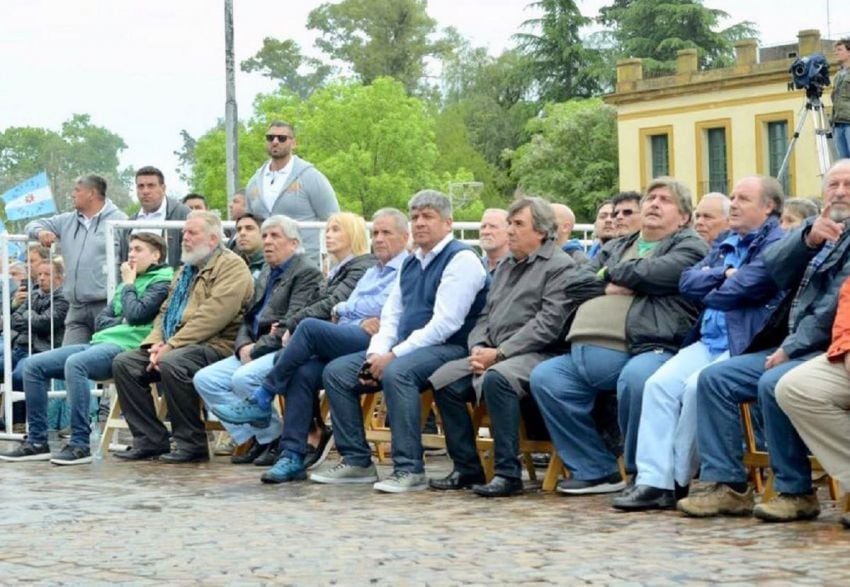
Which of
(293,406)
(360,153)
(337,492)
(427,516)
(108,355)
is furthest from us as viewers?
(360,153)

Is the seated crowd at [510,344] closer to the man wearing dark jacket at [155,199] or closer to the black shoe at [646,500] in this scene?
the black shoe at [646,500]

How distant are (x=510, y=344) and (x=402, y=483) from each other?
1.05 meters

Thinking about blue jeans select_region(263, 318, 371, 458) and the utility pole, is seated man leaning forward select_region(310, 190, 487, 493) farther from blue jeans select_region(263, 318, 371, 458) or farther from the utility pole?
the utility pole

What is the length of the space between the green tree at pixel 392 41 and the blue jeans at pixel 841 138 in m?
74.0

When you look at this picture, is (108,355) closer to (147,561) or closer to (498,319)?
(498,319)

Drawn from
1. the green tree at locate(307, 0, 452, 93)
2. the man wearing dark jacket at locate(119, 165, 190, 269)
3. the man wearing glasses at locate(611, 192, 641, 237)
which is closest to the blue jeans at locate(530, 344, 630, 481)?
the man wearing glasses at locate(611, 192, 641, 237)

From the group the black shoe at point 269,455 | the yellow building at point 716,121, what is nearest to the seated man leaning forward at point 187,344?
the black shoe at point 269,455

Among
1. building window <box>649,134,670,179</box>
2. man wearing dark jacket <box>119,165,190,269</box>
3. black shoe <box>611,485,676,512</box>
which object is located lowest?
black shoe <box>611,485,676,512</box>

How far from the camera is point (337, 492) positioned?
1076 centimetres

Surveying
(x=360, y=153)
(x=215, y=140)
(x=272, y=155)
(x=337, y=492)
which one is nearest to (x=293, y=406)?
(x=337, y=492)

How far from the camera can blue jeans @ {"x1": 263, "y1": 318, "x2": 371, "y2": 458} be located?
1141cm

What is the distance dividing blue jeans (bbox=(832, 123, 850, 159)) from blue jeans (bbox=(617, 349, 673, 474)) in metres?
5.38

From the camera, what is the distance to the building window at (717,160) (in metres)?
59.4

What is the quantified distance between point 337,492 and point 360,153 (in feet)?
185
